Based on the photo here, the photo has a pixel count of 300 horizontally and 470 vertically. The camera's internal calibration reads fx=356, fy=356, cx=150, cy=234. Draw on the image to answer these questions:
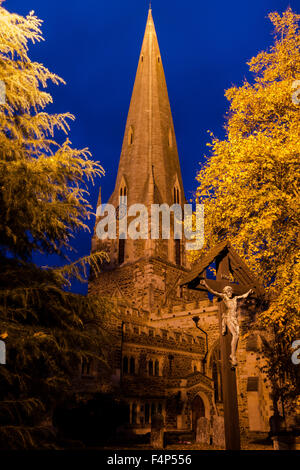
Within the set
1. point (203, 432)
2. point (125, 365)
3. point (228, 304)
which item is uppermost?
point (228, 304)

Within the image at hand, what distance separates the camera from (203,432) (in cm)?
1494

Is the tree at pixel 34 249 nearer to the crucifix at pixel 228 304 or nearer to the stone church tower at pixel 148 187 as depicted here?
the crucifix at pixel 228 304

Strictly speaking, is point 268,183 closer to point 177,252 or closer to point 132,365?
point 132,365

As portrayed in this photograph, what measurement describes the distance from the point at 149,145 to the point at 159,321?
20.3 m

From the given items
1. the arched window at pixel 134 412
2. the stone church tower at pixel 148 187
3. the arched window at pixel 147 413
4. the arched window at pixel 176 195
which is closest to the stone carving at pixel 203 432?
the arched window at pixel 147 413

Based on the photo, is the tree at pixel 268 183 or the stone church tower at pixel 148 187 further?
the stone church tower at pixel 148 187

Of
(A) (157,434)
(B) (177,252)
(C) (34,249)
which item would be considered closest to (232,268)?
(C) (34,249)

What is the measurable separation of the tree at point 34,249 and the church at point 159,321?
1.03m

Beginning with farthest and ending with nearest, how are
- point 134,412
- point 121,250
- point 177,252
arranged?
point 177,252, point 121,250, point 134,412

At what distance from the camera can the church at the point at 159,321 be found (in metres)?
16.7

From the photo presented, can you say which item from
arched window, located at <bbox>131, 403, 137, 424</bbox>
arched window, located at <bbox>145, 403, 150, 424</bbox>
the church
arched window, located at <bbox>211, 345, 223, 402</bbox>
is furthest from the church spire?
arched window, located at <bbox>131, 403, 137, 424</bbox>

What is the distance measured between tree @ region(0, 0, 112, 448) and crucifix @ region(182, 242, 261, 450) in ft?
6.89

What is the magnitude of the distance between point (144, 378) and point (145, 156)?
26.2m

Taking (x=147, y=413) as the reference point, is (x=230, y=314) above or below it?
above
